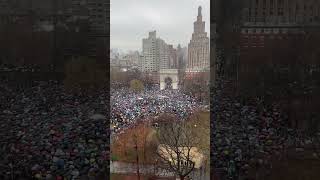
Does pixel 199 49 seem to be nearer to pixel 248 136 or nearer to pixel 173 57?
pixel 173 57

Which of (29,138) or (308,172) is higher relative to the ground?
(29,138)

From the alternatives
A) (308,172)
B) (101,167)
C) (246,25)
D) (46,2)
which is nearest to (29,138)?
(101,167)

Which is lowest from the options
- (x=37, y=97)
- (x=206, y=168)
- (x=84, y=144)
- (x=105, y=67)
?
(x=206, y=168)

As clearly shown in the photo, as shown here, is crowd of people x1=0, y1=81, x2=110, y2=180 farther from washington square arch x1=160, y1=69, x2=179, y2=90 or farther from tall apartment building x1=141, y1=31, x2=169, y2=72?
tall apartment building x1=141, y1=31, x2=169, y2=72

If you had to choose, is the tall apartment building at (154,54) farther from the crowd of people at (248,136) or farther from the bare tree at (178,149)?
the crowd of people at (248,136)

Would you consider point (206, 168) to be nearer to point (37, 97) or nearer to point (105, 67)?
point (105, 67)

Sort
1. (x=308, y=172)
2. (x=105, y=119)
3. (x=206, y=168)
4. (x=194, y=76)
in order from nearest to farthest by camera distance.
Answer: (x=308, y=172) → (x=105, y=119) → (x=206, y=168) → (x=194, y=76)

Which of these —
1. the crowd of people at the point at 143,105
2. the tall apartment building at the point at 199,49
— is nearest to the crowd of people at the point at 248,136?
the tall apartment building at the point at 199,49
